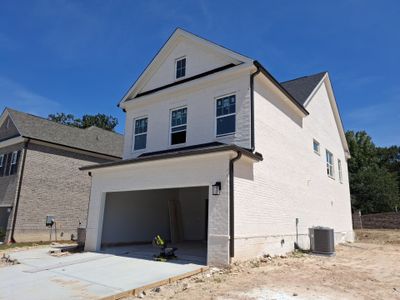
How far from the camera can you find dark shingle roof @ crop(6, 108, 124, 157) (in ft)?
67.4

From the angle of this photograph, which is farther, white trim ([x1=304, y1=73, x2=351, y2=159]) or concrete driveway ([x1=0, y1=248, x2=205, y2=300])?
white trim ([x1=304, y1=73, x2=351, y2=159])

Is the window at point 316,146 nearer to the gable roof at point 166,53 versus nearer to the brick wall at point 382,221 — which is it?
the gable roof at point 166,53

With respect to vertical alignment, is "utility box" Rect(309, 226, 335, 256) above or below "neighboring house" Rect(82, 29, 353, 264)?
below

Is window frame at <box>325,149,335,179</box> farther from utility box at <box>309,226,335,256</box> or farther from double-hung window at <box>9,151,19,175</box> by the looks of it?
double-hung window at <box>9,151,19,175</box>

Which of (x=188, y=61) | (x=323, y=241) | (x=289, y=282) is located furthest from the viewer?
(x=188, y=61)

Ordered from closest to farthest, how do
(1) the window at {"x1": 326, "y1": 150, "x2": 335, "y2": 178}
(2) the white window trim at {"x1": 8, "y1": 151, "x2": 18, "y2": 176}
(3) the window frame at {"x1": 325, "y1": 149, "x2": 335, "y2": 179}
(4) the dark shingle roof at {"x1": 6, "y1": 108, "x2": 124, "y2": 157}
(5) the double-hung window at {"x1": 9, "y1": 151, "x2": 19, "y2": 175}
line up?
(3) the window frame at {"x1": 325, "y1": 149, "x2": 335, "y2": 179} → (1) the window at {"x1": 326, "y1": 150, "x2": 335, "y2": 178} → (5) the double-hung window at {"x1": 9, "y1": 151, "x2": 19, "y2": 175} → (2) the white window trim at {"x1": 8, "y1": 151, "x2": 18, "y2": 176} → (4) the dark shingle roof at {"x1": 6, "y1": 108, "x2": 124, "y2": 157}

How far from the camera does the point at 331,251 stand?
44.3 ft

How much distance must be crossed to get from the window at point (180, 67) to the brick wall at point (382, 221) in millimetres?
24315

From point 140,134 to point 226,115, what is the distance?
5.07m

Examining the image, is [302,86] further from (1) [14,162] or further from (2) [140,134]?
(1) [14,162]

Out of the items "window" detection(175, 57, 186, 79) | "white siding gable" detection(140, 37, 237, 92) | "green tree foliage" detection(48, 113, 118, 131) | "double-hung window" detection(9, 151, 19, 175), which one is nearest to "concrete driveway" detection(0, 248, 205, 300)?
"white siding gable" detection(140, 37, 237, 92)

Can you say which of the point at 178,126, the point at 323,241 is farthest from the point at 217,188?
the point at 323,241

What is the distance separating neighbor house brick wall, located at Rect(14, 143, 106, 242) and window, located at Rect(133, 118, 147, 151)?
8400 mm

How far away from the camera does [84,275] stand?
8266 millimetres
